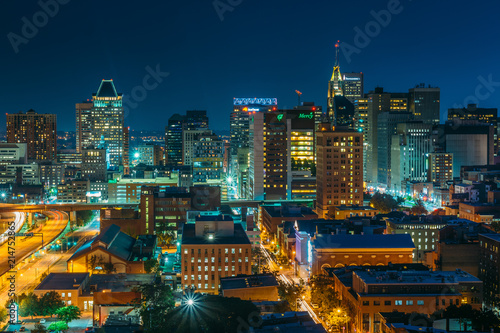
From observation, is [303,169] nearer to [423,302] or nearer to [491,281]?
[491,281]

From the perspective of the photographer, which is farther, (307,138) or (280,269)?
(307,138)

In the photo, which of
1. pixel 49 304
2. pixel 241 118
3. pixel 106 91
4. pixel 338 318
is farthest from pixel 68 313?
pixel 106 91

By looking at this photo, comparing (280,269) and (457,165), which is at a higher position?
(457,165)

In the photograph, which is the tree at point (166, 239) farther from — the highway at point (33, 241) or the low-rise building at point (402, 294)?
the low-rise building at point (402, 294)

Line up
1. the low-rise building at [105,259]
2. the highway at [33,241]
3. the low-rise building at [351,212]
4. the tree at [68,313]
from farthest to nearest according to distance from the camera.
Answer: the low-rise building at [351,212], the highway at [33,241], the low-rise building at [105,259], the tree at [68,313]

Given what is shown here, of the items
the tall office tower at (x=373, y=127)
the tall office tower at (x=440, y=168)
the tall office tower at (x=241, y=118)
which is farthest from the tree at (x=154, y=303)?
the tall office tower at (x=241, y=118)

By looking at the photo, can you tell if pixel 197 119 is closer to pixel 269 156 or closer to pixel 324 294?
pixel 269 156

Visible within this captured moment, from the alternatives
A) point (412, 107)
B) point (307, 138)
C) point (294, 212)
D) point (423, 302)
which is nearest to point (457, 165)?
point (412, 107)
